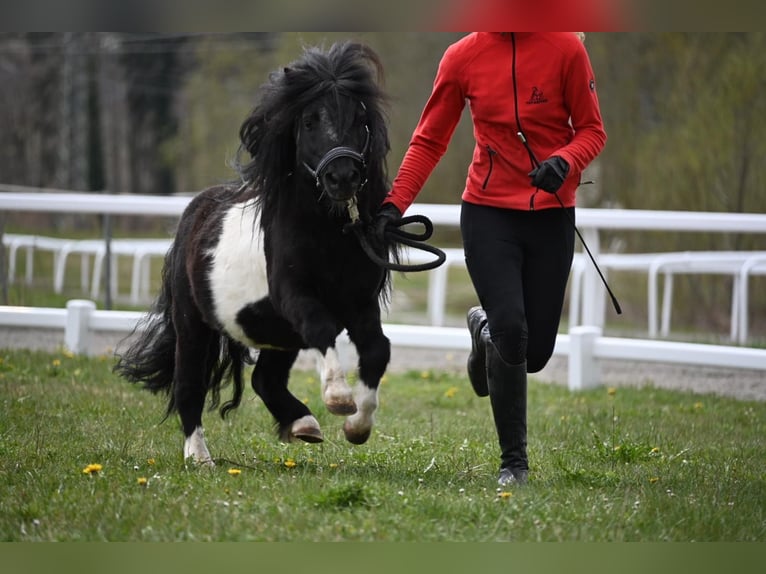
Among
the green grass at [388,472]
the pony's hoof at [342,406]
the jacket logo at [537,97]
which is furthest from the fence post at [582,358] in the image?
the pony's hoof at [342,406]

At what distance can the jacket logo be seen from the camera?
506 centimetres

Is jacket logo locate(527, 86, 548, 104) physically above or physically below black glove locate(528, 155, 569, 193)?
above

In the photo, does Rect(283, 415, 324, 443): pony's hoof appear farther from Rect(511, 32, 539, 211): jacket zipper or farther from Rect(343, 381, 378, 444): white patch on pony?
Rect(511, 32, 539, 211): jacket zipper

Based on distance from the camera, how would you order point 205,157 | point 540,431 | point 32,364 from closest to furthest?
point 540,431 → point 32,364 → point 205,157

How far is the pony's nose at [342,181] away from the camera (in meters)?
4.96

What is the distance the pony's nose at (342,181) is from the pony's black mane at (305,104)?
35 cm

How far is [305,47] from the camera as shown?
5613mm

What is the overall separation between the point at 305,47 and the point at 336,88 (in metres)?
0.50

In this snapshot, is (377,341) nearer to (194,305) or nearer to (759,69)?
(194,305)

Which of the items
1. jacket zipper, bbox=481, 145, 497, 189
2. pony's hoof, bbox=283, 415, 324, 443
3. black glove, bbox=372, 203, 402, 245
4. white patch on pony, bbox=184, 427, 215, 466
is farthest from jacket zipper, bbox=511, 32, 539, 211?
white patch on pony, bbox=184, 427, 215, 466

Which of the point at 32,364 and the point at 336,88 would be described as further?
the point at 32,364

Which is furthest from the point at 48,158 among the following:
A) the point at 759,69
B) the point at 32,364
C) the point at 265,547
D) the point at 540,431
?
the point at 265,547

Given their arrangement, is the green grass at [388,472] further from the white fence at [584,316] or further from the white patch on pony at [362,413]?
the white fence at [584,316]

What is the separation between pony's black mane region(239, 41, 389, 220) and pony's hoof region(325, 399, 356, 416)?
36.3 inches
